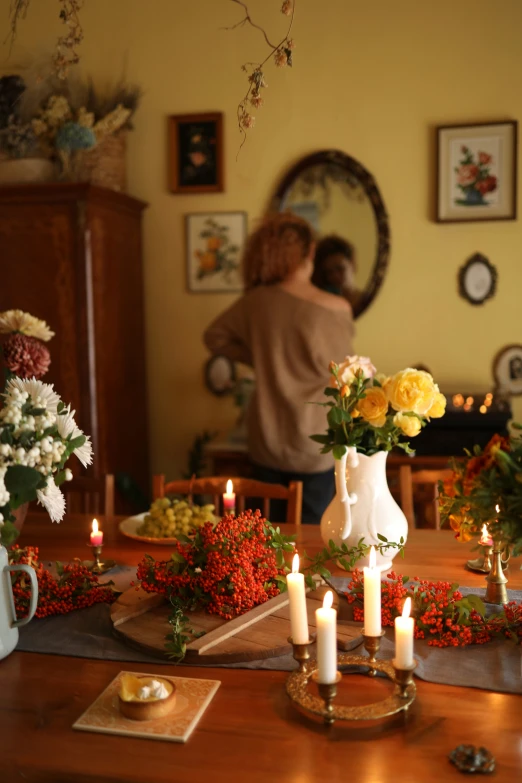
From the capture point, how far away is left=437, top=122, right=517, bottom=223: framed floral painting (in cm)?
334

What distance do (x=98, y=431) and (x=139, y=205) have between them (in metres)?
1.13

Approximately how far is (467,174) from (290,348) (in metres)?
1.30

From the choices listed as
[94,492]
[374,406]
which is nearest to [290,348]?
[94,492]

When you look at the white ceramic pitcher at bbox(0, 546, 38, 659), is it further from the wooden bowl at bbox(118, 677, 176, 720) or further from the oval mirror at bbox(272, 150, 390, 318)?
the oval mirror at bbox(272, 150, 390, 318)

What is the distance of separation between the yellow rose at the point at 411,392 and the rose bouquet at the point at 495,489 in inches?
11.0

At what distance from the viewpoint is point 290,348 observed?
9.00 feet

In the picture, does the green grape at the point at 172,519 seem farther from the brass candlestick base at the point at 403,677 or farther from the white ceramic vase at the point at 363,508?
the brass candlestick base at the point at 403,677

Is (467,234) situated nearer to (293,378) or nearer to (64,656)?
(293,378)

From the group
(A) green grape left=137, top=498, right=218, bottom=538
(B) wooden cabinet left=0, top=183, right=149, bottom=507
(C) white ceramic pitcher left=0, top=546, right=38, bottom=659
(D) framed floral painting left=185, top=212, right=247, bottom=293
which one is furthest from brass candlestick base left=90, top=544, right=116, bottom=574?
(D) framed floral painting left=185, top=212, right=247, bottom=293

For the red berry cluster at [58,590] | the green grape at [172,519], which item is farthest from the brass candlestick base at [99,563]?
the green grape at [172,519]

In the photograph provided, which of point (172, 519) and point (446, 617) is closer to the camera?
point (446, 617)

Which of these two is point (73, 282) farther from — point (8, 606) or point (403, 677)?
point (403, 677)

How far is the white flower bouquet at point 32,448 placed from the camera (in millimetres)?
1176

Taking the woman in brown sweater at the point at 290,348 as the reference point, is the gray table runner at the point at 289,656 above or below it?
below
